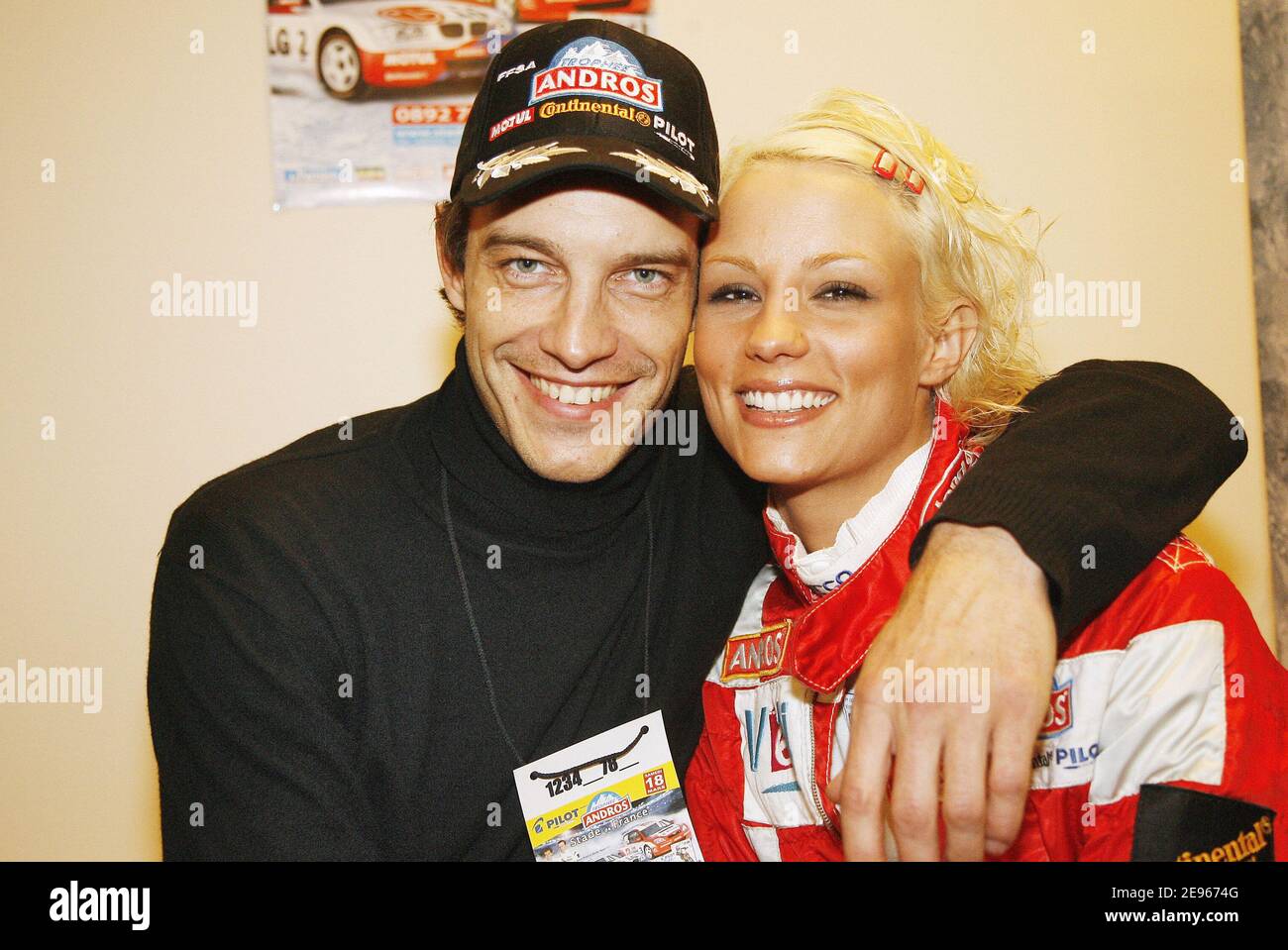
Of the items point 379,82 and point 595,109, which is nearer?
point 595,109

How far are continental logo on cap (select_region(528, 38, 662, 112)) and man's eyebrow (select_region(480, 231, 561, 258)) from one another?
19cm

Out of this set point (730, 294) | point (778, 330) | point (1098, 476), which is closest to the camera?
point (1098, 476)

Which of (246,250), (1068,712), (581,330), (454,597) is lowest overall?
(1068,712)

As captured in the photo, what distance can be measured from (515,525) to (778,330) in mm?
434

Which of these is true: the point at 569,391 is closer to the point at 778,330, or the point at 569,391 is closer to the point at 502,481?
the point at 502,481

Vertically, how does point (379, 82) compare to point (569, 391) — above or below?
above

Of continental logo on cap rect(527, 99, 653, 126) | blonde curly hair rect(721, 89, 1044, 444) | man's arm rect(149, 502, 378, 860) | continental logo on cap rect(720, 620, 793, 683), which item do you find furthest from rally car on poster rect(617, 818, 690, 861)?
continental logo on cap rect(527, 99, 653, 126)

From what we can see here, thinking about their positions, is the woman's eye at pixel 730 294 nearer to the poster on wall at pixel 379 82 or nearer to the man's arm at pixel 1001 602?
the man's arm at pixel 1001 602

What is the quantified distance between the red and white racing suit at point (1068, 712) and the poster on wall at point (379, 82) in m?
1.10

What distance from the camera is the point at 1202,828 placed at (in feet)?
3.31

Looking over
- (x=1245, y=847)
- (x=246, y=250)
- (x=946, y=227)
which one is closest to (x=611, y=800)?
(x=1245, y=847)

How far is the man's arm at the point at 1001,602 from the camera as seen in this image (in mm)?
926

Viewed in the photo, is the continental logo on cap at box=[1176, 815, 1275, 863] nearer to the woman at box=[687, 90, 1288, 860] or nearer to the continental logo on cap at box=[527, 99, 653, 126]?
the woman at box=[687, 90, 1288, 860]

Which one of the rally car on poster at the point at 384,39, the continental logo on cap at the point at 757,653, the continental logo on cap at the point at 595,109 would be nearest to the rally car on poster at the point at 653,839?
the continental logo on cap at the point at 757,653
